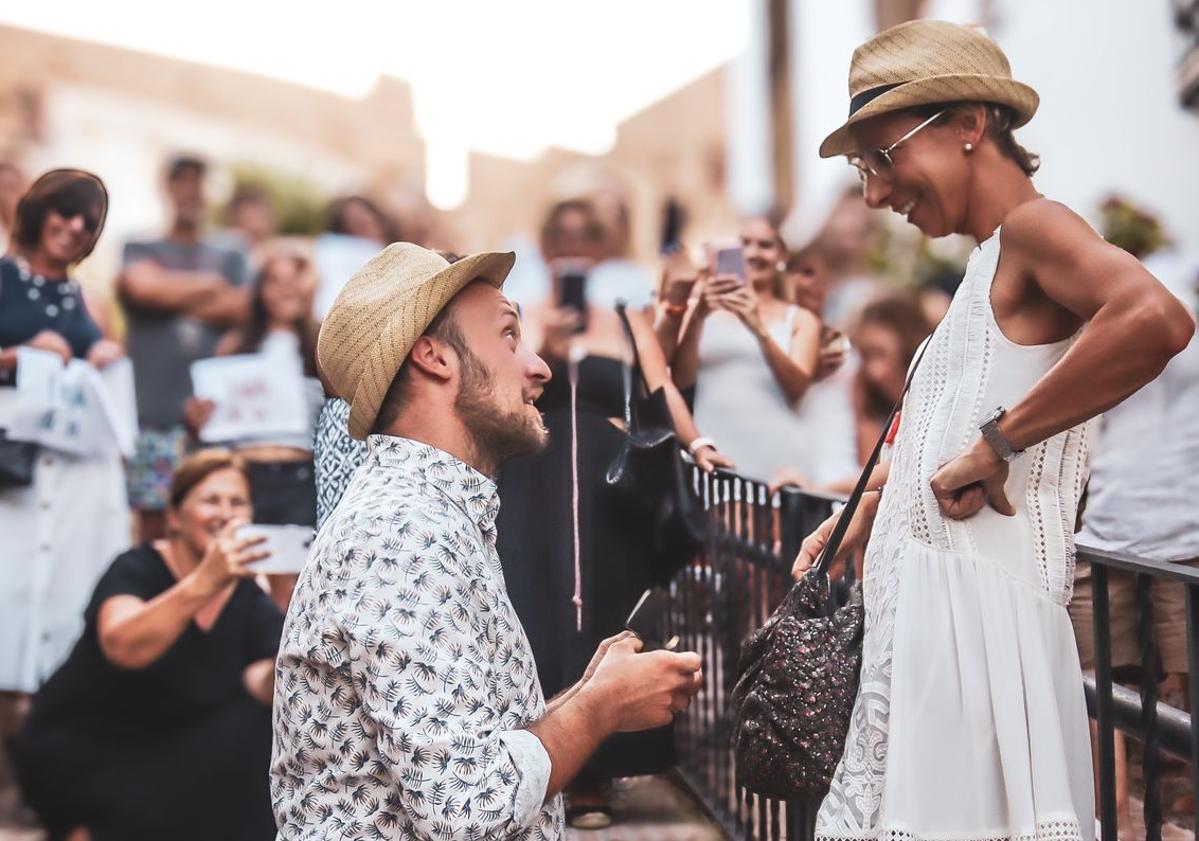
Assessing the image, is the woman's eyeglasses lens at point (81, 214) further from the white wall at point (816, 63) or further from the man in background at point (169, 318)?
the white wall at point (816, 63)

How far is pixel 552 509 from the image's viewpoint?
2.48 metres

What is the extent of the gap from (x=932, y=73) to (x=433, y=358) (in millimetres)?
905

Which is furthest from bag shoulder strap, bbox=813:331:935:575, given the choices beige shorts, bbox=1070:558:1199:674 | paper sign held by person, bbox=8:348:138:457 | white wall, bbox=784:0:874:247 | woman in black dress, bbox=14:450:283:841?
white wall, bbox=784:0:874:247

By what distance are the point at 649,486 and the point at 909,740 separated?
3.27 ft

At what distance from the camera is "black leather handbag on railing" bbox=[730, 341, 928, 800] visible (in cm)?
190

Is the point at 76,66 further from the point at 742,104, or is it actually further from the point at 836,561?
the point at 836,561

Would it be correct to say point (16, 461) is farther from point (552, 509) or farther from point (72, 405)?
point (552, 509)

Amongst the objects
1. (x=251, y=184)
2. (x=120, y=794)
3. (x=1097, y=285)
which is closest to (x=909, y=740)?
(x=1097, y=285)

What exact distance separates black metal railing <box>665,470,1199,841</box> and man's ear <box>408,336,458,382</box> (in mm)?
1128

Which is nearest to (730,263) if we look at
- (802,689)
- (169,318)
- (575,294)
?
(575,294)

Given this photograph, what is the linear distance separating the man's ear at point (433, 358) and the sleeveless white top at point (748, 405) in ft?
4.36

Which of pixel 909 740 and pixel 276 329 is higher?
pixel 276 329

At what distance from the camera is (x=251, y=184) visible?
6938 mm

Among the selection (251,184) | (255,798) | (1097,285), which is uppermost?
(251,184)
